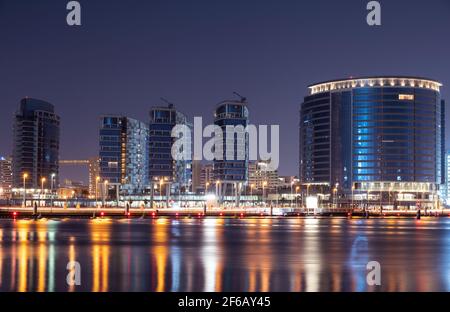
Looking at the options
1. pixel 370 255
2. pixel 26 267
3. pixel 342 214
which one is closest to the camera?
pixel 26 267

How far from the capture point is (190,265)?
3409 cm

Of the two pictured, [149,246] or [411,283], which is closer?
[411,283]

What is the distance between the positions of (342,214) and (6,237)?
86.2 meters

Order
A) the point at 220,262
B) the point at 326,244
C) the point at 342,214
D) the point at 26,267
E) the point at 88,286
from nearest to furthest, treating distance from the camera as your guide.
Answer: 1. the point at 88,286
2. the point at 26,267
3. the point at 220,262
4. the point at 326,244
5. the point at 342,214

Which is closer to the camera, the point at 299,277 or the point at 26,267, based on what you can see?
the point at 299,277

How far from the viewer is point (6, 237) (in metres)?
52.1

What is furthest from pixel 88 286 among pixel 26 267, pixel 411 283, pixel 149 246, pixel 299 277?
pixel 149 246
